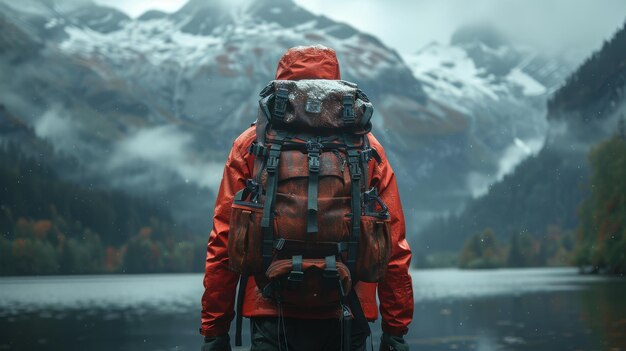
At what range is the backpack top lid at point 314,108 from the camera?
489 cm

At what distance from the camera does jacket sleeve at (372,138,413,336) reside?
203 inches

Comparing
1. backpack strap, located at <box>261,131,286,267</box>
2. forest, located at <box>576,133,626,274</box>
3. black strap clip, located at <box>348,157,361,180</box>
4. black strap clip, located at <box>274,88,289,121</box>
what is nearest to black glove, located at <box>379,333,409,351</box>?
backpack strap, located at <box>261,131,286,267</box>

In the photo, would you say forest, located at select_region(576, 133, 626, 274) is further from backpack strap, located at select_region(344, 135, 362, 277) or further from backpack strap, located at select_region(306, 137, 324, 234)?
backpack strap, located at select_region(306, 137, 324, 234)

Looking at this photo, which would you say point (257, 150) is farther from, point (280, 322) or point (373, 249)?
point (280, 322)

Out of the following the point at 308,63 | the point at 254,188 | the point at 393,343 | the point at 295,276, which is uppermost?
the point at 308,63

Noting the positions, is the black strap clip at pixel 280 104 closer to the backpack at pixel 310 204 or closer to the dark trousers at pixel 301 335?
the backpack at pixel 310 204

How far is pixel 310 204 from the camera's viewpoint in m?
4.66

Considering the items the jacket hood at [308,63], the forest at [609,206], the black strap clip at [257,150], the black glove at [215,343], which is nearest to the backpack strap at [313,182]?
the black strap clip at [257,150]

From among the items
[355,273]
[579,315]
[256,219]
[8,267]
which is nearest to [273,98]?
[256,219]

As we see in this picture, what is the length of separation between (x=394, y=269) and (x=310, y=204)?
2.75 ft

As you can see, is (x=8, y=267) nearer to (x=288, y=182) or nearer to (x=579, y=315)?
(x=579, y=315)

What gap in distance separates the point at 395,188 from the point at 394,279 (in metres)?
0.57

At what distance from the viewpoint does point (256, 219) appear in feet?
15.5

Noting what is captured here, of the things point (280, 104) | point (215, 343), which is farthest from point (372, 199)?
point (215, 343)
